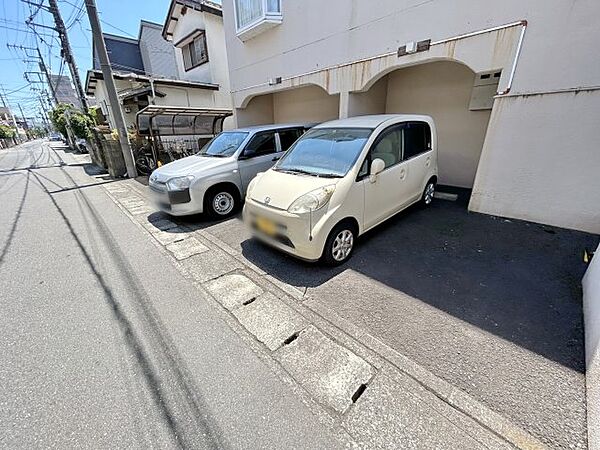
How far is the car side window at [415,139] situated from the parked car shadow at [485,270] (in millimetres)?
1190

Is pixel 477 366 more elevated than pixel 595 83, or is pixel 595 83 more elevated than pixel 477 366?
pixel 595 83

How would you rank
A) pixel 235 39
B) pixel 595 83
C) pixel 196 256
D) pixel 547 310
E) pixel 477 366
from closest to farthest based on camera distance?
pixel 477 366 → pixel 547 310 → pixel 595 83 → pixel 196 256 → pixel 235 39

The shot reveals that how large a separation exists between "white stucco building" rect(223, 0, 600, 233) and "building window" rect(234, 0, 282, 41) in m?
0.04

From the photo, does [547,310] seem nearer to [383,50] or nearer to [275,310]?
[275,310]

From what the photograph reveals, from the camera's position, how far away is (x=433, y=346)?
2.07m

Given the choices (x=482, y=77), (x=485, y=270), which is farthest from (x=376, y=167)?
(x=482, y=77)

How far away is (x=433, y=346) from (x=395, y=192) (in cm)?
228

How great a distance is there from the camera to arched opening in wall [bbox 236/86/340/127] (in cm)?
838

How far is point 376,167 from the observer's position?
316 centimetres

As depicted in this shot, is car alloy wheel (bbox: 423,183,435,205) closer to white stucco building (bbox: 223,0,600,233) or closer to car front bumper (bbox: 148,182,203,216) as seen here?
white stucco building (bbox: 223,0,600,233)

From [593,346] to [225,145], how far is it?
5675 millimetres

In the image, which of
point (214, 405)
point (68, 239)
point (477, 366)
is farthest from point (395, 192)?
point (68, 239)

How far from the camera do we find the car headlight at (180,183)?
14.1 feet

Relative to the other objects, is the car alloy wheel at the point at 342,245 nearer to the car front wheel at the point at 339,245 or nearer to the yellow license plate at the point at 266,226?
the car front wheel at the point at 339,245
